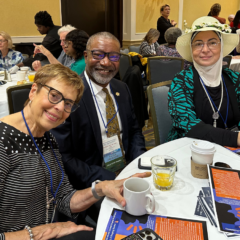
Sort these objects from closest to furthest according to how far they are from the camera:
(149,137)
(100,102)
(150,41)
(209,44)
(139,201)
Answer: (139,201) < (100,102) < (209,44) < (149,137) < (150,41)

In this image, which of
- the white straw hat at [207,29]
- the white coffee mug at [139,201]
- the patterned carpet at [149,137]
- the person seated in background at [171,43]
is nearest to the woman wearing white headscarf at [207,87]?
the white straw hat at [207,29]

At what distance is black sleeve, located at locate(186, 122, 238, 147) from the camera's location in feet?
4.79

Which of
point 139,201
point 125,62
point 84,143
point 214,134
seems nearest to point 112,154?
point 84,143

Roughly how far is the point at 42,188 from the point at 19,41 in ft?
18.9

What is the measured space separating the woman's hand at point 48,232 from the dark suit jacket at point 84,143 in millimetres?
414

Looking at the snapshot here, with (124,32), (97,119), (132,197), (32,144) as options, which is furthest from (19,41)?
(132,197)

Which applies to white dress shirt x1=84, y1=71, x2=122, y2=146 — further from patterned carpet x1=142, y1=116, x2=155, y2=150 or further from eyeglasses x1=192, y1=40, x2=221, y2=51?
patterned carpet x1=142, y1=116, x2=155, y2=150

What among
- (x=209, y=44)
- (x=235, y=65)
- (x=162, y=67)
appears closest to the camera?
(x=209, y=44)

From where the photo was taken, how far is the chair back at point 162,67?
12.5ft

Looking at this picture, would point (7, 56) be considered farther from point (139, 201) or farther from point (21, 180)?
point (139, 201)

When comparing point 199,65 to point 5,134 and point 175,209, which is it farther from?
point 5,134

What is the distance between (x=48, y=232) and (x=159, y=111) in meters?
→ 1.20

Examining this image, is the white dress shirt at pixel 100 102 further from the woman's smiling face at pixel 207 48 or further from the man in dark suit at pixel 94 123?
the woman's smiling face at pixel 207 48

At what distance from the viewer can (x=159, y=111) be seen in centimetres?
194
